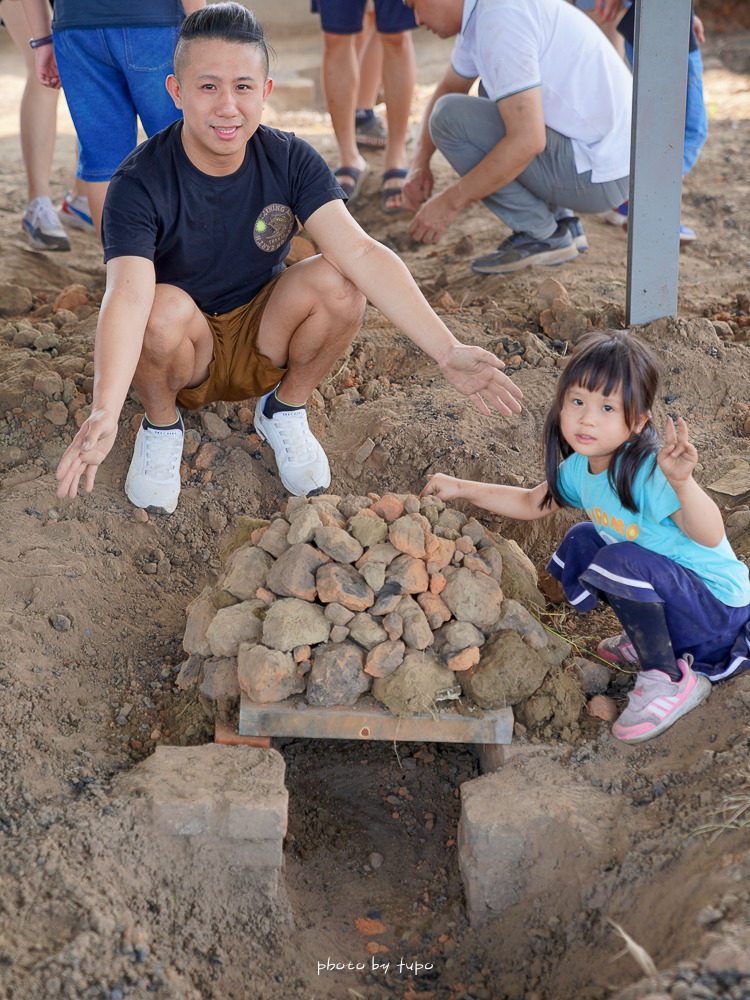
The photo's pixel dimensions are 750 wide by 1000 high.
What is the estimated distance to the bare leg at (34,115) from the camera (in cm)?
425

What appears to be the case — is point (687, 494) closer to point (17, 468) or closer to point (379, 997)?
point (379, 997)

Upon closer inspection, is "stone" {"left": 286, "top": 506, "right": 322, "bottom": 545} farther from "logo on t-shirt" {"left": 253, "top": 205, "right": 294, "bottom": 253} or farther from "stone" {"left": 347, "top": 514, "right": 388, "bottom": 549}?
→ "logo on t-shirt" {"left": 253, "top": 205, "right": 294, "bottom": 253}

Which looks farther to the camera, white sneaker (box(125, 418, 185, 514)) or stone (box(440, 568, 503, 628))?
white sneaker (box(125, 418, 185, 514))

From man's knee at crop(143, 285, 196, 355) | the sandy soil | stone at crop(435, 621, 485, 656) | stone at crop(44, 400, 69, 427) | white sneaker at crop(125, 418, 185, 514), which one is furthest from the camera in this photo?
stone at crop(44, 400, 69, 427)

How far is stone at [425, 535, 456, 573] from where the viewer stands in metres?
2.08

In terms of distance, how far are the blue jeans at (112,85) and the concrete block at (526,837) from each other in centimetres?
262

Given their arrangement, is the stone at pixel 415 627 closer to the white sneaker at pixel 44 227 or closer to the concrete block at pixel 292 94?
the white sneaker at pixel 44 227

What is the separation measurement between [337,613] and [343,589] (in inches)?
2.3

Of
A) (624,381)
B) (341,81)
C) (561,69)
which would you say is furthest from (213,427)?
(341,81)

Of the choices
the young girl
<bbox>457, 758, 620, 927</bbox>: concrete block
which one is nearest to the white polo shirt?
the young girl

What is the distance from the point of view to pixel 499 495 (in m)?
2.31

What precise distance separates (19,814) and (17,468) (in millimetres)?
1283

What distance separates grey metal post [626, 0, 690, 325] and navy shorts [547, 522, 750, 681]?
1.42m

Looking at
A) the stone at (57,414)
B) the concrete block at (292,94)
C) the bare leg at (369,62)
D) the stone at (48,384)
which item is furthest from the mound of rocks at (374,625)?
the concrete block at (292,94)
